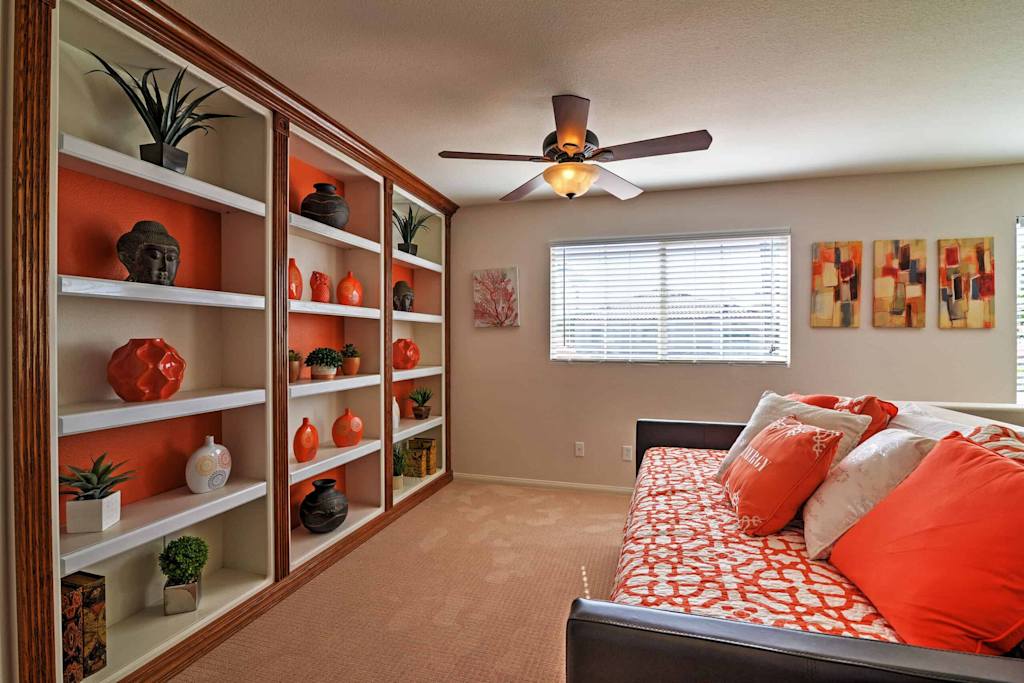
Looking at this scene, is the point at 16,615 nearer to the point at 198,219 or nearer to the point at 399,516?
the point at 198,219

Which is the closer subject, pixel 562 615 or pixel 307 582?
pixel 562 615

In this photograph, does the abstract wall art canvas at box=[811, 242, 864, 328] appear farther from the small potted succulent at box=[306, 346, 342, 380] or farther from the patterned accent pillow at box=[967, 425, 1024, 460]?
the small potted succulent at box=[306, 346, 342, 380]

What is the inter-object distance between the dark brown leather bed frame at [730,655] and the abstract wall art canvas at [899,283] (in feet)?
11.0

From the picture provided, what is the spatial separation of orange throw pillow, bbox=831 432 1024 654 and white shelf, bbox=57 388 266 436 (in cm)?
236

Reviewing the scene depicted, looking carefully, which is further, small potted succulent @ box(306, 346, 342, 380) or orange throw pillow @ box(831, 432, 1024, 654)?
small potted succulent @ box(306, 346, 342, 380)

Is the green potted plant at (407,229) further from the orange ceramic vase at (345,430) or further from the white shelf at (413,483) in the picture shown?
the white shelf at (413,483)

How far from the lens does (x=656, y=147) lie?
2.26 metres

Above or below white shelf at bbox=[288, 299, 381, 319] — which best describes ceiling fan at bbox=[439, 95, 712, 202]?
above

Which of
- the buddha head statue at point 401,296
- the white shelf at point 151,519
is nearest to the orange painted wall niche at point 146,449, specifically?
the white shelf at point 151,519

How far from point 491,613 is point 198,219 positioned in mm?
2337

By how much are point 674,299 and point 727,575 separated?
2.88m

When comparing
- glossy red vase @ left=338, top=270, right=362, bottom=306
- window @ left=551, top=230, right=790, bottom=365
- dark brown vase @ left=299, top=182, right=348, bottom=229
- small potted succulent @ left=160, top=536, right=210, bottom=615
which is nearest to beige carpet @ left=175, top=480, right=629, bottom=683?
small potted succulent @ left=160, top=536, right=210, bottom=615

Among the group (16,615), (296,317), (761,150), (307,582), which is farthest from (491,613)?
(761,150)

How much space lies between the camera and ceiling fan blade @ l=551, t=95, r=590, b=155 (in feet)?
7.55
